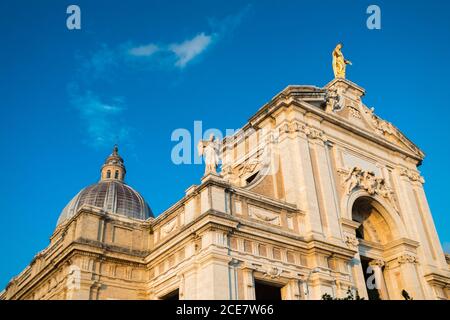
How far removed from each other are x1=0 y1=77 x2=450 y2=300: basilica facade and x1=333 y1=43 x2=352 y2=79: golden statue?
38.7 inches

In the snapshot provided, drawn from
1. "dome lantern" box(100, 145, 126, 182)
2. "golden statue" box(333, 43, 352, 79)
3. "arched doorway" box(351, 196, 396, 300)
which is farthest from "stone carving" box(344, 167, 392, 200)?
"dome lantern" box(100, 145, 126, 182)

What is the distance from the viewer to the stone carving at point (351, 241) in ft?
76.3

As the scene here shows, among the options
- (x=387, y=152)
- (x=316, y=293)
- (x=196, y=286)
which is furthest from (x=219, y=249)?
(x=387, y=152)

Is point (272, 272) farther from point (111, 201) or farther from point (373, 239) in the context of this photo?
point (111, 201)

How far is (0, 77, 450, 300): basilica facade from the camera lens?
65.7 ft

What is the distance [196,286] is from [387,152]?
15.5 m

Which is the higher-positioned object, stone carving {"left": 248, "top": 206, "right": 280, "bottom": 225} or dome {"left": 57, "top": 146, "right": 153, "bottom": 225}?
dome {"left": 57, "top": 146, "right": 153, "bottom": 225}

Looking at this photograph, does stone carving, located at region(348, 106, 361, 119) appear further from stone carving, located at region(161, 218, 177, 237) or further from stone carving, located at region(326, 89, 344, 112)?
stone carving, located at region(161, 218, 177, 237)

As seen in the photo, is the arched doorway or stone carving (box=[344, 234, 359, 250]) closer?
stone carving (box=[344, 234, 359, 250])

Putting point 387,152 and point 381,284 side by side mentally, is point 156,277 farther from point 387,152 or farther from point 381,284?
point 387,152

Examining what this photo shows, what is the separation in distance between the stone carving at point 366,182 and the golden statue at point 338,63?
6914 mm

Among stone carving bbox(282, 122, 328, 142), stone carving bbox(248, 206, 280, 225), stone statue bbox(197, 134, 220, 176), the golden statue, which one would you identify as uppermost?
the golden statue

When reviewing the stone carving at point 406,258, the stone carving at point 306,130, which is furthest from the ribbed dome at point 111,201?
the stone carving at point 406,258

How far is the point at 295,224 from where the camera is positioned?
2220 cm
